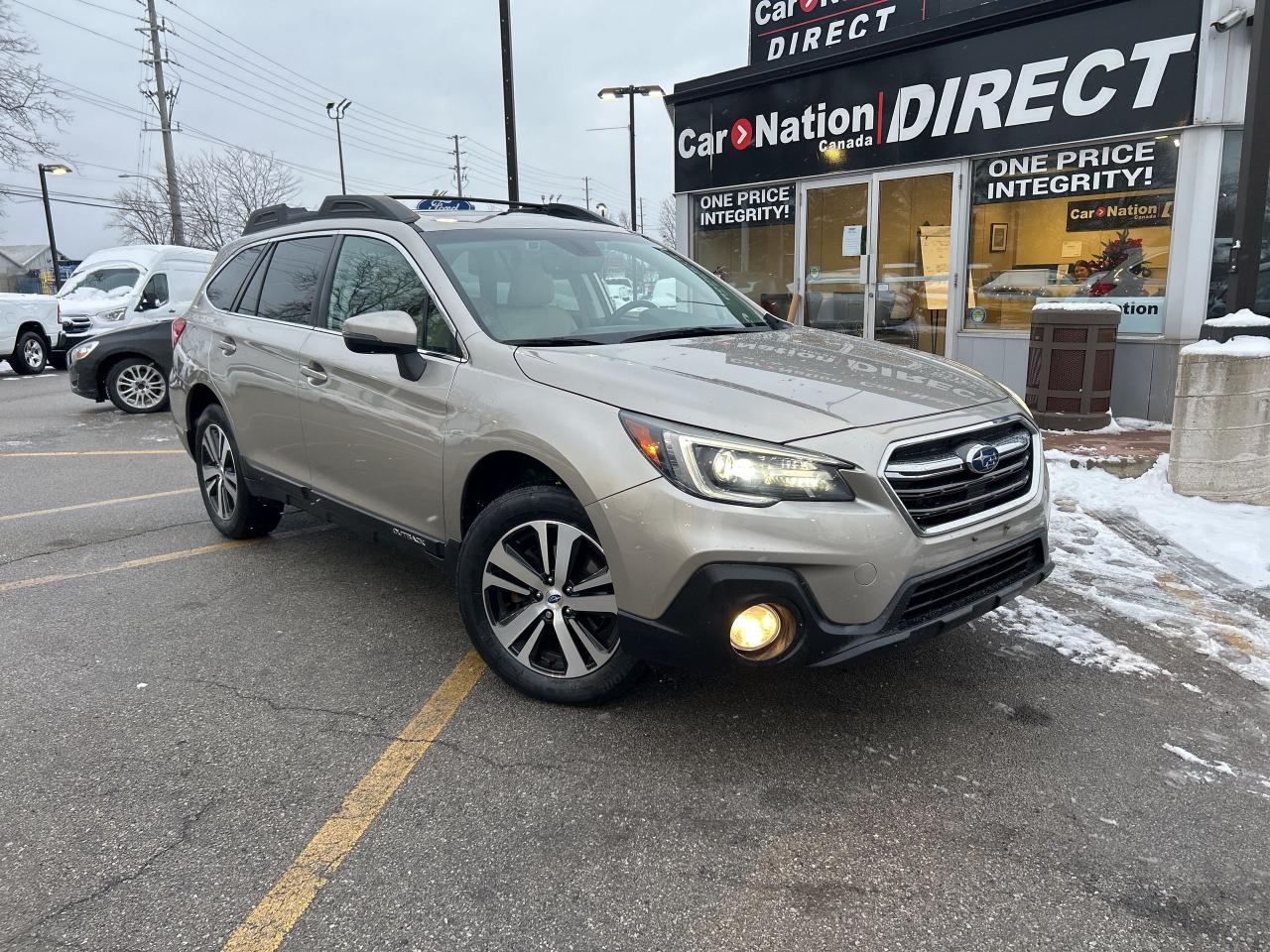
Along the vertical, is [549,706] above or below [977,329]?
below

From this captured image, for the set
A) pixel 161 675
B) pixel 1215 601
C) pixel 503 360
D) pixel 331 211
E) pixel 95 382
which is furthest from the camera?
pixel 95 382

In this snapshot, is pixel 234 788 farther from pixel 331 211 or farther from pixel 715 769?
pixel 331 211

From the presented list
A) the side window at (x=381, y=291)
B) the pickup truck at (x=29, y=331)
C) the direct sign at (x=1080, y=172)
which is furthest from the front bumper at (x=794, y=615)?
the pickup truck at (x=29, y=331)

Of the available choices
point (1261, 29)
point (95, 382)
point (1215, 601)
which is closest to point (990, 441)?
point (1215, 601)

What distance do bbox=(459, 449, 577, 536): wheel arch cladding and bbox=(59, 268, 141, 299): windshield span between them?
15.0 m

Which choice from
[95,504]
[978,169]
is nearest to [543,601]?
[95,504]

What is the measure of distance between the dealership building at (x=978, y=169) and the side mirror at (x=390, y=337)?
24.6ft

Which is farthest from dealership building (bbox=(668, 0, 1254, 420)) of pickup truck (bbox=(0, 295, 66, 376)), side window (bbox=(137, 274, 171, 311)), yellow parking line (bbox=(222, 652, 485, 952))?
pickup truck (bbox=(0, 295, 66, 376))

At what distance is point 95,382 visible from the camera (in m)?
11.3

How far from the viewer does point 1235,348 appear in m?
5.59

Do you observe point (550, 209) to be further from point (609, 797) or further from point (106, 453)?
point (106, 453)

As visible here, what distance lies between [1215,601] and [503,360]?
3.49 meters

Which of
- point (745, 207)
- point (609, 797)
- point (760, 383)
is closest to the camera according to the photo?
point (609, 797)

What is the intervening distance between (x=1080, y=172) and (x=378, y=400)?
7897 mm
